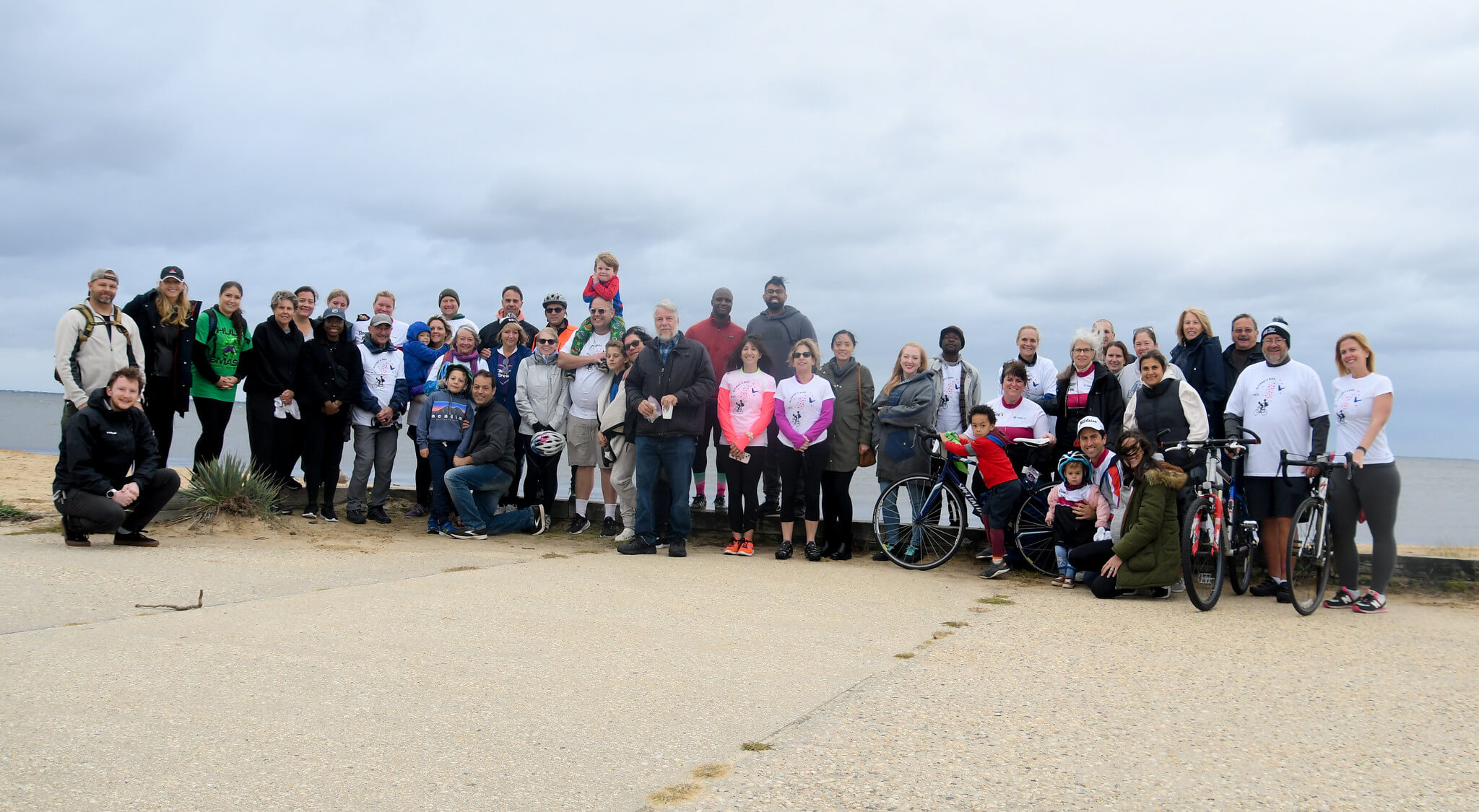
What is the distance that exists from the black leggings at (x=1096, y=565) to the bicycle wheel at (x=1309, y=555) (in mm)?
1051

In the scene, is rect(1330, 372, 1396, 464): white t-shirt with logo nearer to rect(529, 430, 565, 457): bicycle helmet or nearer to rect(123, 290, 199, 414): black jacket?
rect(529, 430, 565, 457): bicycle helmet

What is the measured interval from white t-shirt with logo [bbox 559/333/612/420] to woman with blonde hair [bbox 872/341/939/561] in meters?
2.52

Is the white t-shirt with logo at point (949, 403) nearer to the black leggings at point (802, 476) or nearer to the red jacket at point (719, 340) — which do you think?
the black leggings at point (802, 476)

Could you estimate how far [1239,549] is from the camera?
6512mm

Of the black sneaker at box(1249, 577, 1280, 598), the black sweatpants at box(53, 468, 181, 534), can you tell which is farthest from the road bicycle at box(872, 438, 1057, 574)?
the black sweatpants at box(53, 468, 181, 534)

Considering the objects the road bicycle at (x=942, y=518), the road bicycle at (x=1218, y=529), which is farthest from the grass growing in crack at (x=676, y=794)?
the road bicycle at (x=942, y=518)

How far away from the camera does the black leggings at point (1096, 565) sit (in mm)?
6426

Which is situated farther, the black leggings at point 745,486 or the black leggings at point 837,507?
the black leggings at point 837,507

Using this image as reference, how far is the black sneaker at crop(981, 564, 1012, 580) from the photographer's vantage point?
725 cm

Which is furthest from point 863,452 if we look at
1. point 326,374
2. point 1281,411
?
point 326,374

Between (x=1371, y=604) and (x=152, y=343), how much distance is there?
9501 millimetres

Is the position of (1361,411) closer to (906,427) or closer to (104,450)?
(906,427)

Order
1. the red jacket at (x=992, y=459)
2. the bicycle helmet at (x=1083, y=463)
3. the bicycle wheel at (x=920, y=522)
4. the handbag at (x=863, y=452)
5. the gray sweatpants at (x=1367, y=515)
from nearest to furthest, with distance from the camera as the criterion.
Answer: the gray sweatpants at (x=1367, y=515) < the bicycle helmet at (x=1083, y=463) < the red jacket at (x=992, y=459) < the bicycle wheel at (x=920, y=522) < the handbag at (x=863, y=452)

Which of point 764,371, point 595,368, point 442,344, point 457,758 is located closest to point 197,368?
point 442,344
